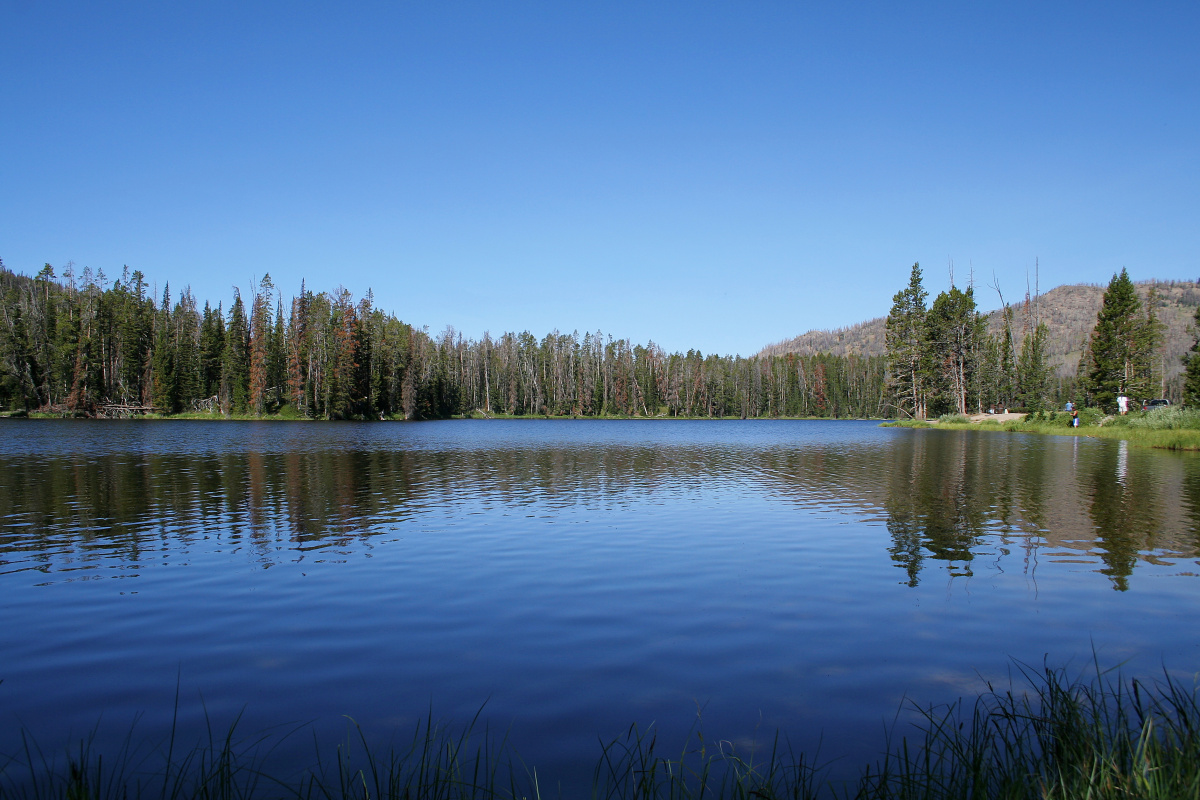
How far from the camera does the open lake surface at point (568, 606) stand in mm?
6375

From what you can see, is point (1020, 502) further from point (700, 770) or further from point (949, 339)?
point (949, 339)

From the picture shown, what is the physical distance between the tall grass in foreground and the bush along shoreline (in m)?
44.9

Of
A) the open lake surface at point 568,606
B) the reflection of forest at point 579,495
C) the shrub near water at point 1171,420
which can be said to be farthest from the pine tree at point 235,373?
the shrub near water at point 1171,420

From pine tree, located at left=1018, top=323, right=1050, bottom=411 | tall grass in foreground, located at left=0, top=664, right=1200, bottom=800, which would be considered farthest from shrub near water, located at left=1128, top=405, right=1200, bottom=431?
pine tree, located at left=1018, top=323, right=1050, bottom=411

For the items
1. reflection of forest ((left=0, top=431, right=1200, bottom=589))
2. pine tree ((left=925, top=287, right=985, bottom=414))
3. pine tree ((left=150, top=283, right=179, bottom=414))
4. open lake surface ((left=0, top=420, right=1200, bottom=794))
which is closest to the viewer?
open lake surface ((left=0, top=420, right=1200, bottom=794))

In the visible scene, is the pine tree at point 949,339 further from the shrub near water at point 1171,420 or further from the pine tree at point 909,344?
the shrub near water at point 1171,420

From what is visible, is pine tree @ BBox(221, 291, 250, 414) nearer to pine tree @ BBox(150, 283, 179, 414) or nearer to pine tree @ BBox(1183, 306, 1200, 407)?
pine tree @ BBox(150, 283, 179, 414)

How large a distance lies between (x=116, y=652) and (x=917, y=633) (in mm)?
9719

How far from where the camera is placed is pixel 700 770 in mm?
5273

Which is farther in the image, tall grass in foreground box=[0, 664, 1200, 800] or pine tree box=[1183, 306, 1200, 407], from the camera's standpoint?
pine tree box=[1183, 306, 1200, 407]

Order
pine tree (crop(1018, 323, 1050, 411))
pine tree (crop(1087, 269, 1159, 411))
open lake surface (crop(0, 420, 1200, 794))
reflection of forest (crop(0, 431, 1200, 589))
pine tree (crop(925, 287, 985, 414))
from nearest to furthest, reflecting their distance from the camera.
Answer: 1. open lake surface (crop(0, 420, 1200, 794))
2. reflection of forest (crop(0, 431, 1200, 589))
3. pine tree (crop(1087, 269, 1159, 411))
4. pine tree (crop(925, 287, 985, 414))
5. pine tree (crop(1018, 323, 1050, 411))

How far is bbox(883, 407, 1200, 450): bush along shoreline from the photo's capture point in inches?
1586

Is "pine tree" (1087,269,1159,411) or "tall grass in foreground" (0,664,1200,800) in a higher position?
"pine tree" (1087,269,1159,411)

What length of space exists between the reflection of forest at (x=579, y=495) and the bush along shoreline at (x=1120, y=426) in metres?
4.01
